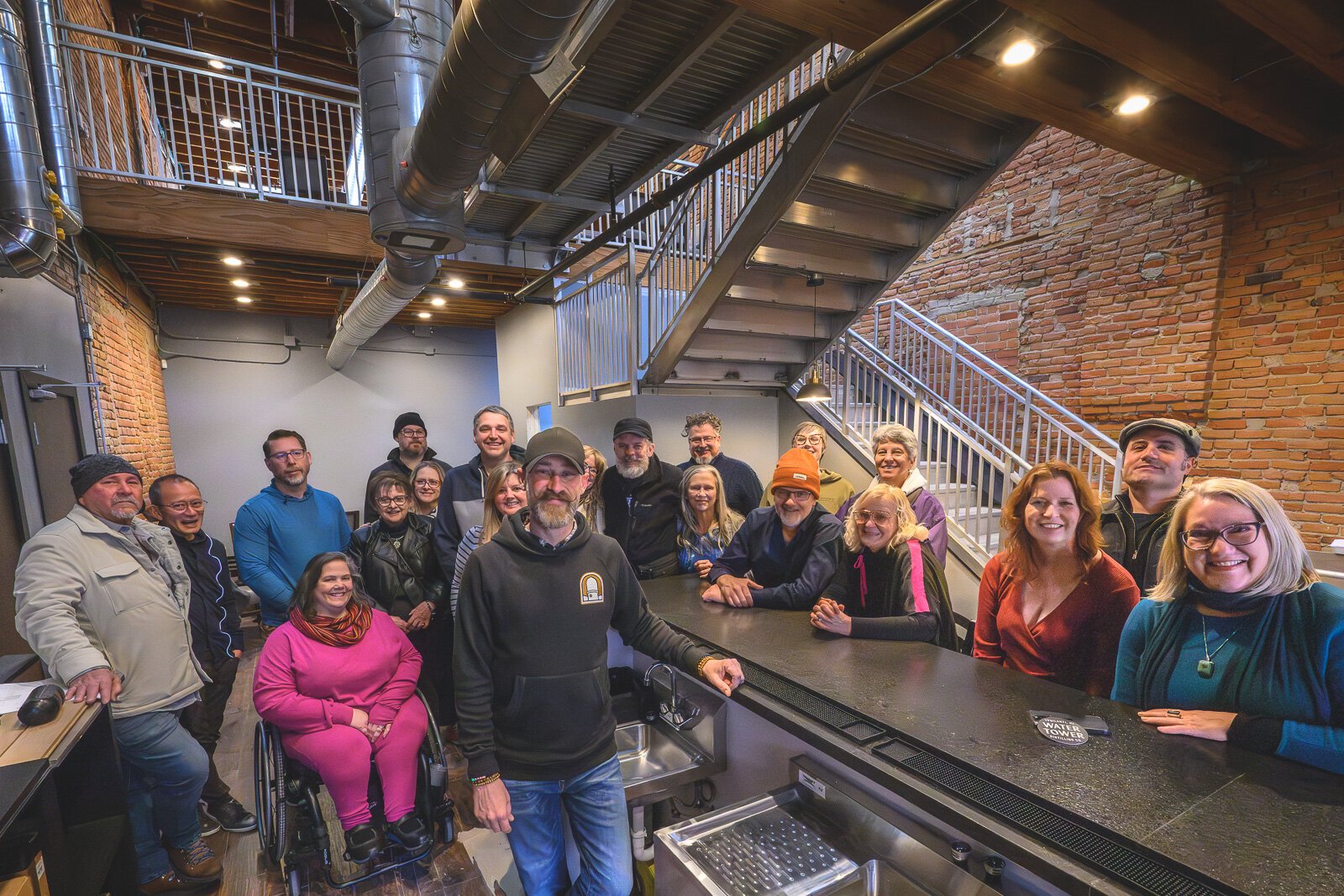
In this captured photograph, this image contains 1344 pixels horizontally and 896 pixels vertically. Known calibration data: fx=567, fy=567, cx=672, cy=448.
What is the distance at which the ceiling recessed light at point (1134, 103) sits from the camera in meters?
3.10

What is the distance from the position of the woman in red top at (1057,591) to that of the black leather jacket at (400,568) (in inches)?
99.2

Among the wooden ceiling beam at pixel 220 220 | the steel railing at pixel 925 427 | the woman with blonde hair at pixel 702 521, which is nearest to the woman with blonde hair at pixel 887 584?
the woman with blonde hair at pixel 702 521

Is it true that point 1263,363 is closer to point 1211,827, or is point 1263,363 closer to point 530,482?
point 1211,827

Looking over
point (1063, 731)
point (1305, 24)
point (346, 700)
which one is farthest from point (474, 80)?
point (1305, 24)

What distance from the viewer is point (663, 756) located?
6.73ft

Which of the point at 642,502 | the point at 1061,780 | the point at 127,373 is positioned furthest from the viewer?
the point at 127,373

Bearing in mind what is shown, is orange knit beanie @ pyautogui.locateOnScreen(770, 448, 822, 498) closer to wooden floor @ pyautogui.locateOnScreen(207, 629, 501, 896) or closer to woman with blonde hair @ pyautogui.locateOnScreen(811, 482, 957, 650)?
woman with blonde hair @ pyautogui.locateOnScreen(811, 482, 957, 650)

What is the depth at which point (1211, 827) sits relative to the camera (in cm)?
94

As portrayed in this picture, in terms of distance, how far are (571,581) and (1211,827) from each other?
1.44m

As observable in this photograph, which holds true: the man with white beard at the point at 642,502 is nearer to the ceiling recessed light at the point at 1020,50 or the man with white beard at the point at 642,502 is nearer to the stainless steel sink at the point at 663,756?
the stainless steel sink at the point at 663,756

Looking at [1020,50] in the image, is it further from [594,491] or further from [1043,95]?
[594,491]

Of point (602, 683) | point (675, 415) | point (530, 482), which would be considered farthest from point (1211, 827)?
point (675, 415)

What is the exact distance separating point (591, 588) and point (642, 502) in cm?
144

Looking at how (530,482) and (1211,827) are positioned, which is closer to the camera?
(1211,827)
